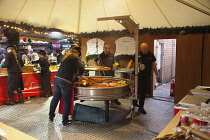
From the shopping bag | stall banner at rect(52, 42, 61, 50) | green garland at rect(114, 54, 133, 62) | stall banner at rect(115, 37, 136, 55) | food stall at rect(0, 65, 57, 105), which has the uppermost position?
stall banner at rect(52, 42, 61, 50)

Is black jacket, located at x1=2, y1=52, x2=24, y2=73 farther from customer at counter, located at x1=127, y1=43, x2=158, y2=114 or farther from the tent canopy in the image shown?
customer at counter, located at x1=127, y1=43, x2=158, y2=114

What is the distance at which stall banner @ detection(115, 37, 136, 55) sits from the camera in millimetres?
6236

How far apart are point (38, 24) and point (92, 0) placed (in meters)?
2.04

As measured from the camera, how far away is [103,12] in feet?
19.3

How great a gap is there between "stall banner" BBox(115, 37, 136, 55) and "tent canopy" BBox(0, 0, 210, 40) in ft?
1.72

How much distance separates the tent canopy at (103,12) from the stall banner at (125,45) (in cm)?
52

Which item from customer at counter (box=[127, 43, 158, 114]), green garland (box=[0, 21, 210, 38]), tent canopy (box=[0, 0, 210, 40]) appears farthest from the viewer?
green garland (box=[0, 21, 210, 38])

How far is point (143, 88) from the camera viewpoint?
4191 millimetres

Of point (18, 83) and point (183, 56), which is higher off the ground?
point (183, 56)

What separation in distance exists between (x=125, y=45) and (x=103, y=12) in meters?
1.43

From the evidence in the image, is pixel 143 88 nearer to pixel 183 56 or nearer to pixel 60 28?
pixel 183 56

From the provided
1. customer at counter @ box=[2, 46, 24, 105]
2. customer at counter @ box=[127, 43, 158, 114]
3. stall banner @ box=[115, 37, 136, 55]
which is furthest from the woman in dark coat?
customer at counter @ box=[127, 43, 158, 114]

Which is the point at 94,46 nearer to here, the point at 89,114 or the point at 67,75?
the point at 67,75

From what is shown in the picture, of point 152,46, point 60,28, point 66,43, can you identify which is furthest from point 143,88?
point 66,43
